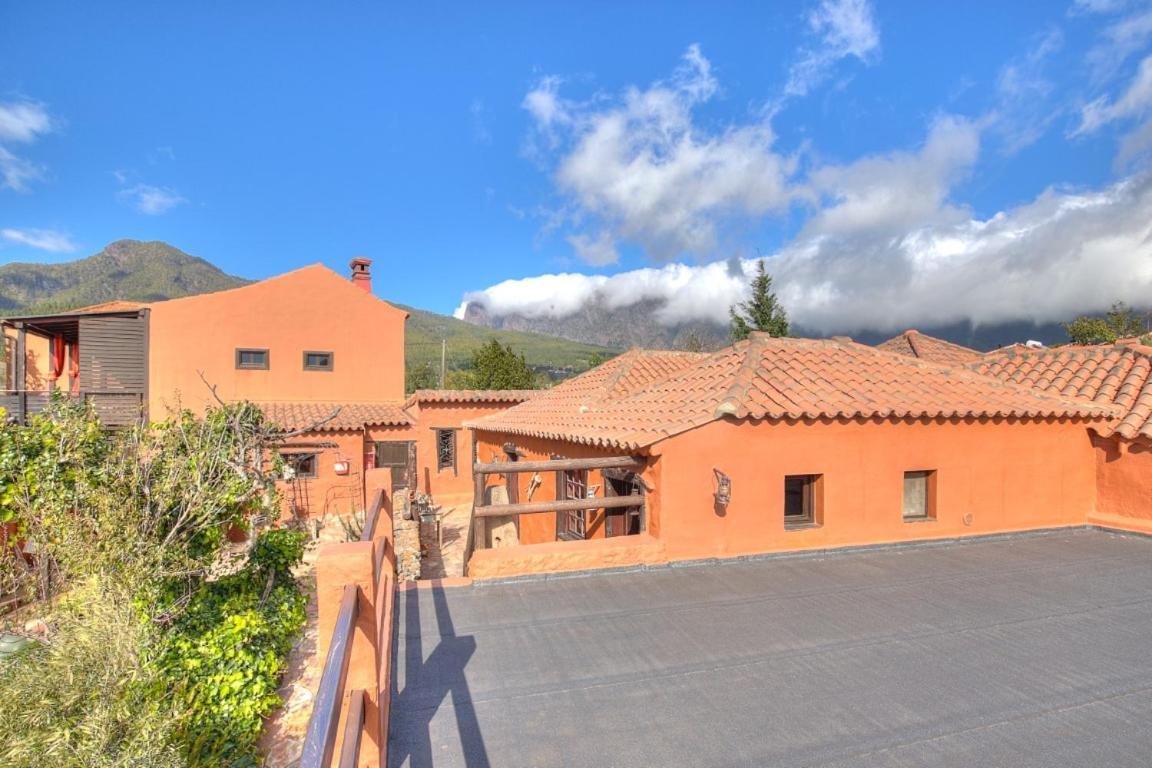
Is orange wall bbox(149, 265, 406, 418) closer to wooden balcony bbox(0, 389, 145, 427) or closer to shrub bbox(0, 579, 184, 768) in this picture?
wooden balcony bbox(0, 389, 145, 427)

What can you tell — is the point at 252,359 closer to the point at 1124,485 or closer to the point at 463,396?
the point at 463,396

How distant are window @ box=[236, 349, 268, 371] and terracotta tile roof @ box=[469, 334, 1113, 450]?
13611mm

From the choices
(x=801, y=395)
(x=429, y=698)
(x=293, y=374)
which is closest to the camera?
(x=429, y=698)

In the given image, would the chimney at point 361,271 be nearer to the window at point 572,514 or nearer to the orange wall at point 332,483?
the orange wall at point 332,483

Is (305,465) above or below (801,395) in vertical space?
below

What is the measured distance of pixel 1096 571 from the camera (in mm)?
6297

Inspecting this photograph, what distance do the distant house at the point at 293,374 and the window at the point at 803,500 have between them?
38.6ft

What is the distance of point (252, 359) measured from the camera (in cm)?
1986

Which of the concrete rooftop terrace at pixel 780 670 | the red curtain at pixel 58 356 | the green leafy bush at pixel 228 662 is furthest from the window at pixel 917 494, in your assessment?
the red curtain at pixel 58 356

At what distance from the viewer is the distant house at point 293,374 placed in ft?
59.9

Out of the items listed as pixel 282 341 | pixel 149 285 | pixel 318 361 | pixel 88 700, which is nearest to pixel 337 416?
pixel 318 361

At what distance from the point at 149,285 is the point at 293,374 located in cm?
10337

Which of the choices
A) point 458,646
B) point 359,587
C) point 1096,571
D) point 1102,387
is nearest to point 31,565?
point 458,646

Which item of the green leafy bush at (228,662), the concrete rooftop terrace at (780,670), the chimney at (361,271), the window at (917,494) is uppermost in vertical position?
the chimney at (361,271)
